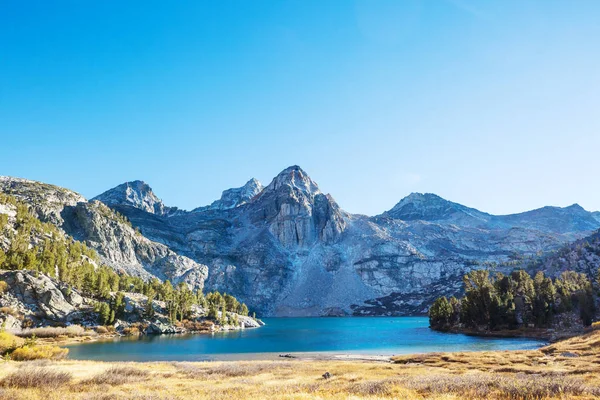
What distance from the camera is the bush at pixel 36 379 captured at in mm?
23188

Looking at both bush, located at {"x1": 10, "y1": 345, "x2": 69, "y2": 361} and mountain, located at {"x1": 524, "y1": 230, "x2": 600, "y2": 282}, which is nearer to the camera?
bush, located at {"x1": 10, "y1": 345, "x2": 69, "y2": 361}

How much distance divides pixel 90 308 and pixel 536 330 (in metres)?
130

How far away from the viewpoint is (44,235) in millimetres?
164000

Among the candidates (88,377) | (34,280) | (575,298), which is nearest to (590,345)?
(88,377)

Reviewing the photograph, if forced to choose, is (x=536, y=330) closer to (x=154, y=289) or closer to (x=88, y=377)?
(x=88, y=377)

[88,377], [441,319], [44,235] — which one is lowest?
[441,319]

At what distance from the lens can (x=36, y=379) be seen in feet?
79.3

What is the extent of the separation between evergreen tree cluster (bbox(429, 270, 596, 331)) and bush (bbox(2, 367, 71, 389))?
→ 116282 mm

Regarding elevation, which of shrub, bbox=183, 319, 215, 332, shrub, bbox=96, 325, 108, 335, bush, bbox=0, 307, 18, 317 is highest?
bush, bbox=0, 307, 18, 317

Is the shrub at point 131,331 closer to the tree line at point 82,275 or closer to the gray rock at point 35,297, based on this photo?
the tree line at point 82,275

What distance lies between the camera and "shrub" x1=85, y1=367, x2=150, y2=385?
2797cm

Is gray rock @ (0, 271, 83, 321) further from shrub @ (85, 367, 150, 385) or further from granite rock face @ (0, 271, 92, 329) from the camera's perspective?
shrub @ (85, 367, 150, 385)

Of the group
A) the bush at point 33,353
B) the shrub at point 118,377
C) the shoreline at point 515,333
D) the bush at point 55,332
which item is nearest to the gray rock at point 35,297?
the bush at point 55,332

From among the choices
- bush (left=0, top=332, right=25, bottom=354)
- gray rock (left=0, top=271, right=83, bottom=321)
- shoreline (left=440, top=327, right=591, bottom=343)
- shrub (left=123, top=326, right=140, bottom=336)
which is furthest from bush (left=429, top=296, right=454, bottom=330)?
bush (left=0, top=332, right=25, bottom=354)
